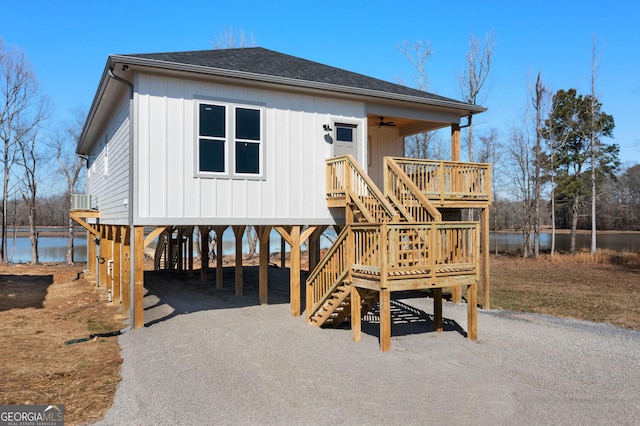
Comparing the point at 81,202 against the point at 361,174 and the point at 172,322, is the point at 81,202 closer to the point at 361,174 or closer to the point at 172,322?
the point at 172,322

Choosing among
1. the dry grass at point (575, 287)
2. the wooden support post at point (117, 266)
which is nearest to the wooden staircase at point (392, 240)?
the dry grass at point (575, 287)

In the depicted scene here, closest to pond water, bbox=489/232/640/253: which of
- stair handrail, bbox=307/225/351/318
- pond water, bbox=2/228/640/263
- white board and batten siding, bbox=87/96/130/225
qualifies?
pond water, bbox=2/228/640/263

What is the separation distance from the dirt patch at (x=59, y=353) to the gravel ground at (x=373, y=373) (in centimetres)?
31

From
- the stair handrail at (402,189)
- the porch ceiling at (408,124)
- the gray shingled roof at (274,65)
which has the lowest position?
the stair handrail at (402,189)

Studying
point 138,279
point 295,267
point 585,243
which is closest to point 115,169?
point 138,279

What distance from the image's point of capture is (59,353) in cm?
840

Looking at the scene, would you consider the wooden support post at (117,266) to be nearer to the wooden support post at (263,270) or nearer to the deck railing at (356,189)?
the wooden support post at (263,270)

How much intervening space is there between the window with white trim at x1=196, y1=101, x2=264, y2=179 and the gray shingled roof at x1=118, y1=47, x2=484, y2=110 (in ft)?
2.96

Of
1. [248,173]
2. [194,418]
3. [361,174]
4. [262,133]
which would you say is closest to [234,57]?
[262,133]

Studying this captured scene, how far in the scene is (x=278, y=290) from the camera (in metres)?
16.3

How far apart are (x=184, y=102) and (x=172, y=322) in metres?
4.82

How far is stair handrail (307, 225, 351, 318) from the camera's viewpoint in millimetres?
9641

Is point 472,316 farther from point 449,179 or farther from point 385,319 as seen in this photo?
point 449,179

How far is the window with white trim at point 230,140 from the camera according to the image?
1059cm
